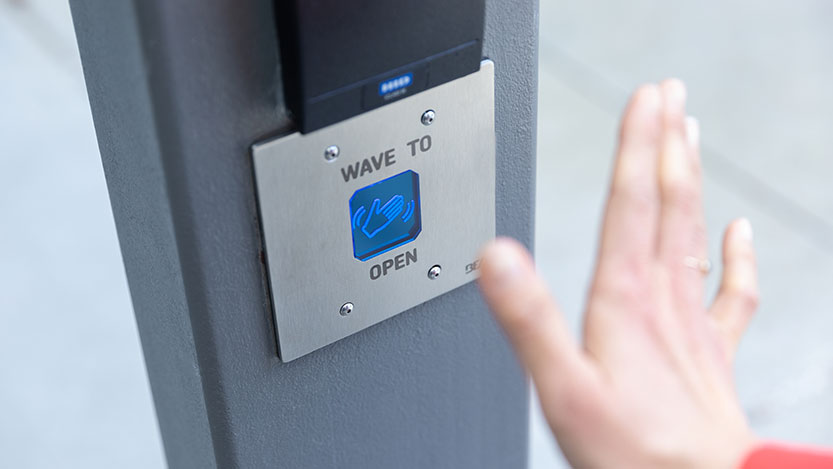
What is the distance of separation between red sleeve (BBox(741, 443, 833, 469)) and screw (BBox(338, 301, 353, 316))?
1.01 ft

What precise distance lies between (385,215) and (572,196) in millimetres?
1684

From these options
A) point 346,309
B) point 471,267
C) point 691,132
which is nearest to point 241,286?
point 346,309

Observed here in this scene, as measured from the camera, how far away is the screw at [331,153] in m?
0.65

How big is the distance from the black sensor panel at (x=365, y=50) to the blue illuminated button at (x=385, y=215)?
70 mm

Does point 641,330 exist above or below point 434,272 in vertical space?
Answer: above

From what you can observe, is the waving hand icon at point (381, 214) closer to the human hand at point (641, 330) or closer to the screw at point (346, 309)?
the screw at point (346, 309)

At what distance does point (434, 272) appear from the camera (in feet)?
2.50

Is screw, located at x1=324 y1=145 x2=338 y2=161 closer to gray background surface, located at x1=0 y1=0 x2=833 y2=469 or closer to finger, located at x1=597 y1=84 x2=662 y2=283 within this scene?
finger, located at x1=597 y1=84 x2=662 y2=283

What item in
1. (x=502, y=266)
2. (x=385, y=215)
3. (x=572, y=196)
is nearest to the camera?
(x=502, y=266)

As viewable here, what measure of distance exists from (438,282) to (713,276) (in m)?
1.45

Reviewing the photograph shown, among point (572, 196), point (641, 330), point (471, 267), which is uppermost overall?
point (641, 330)

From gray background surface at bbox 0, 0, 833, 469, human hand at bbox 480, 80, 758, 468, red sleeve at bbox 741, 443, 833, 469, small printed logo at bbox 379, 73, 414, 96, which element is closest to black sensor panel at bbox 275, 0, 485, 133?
small printed logo at bbox 379, 73, 414, 96

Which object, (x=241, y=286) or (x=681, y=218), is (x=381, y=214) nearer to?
(x=241, y=286)

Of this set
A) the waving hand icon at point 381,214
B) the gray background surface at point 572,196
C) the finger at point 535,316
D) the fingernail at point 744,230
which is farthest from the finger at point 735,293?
the gray background surface at point 572,196
